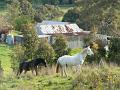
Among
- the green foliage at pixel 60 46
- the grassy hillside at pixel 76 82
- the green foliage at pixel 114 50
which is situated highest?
the grassy hillside at pixel 76 82

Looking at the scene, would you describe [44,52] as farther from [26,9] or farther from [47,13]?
[47,13]

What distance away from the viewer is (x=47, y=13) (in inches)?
3568

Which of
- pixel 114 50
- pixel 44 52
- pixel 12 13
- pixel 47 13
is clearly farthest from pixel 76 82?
pixel 47 13

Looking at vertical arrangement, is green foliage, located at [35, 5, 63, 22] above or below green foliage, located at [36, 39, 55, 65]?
above

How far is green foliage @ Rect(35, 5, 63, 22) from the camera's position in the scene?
8603cm

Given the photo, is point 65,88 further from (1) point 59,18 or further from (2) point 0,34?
(1) point 59,18

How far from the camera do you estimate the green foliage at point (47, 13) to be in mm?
86025

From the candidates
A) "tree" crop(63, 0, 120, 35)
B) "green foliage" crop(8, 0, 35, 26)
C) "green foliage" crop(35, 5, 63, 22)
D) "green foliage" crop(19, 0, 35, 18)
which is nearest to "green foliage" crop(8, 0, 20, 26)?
"green foliage" crop(8, 0, 35, 26)

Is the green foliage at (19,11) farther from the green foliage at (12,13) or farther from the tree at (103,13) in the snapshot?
the tree at (103,13)

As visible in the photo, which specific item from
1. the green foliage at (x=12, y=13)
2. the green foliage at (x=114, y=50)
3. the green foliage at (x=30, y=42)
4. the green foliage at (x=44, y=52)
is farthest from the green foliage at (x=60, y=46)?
the green foliage at (x=12, y=13)

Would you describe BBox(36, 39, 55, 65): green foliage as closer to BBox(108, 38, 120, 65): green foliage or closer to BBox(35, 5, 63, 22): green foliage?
BBox(108, 38, 120, 65): green foliage

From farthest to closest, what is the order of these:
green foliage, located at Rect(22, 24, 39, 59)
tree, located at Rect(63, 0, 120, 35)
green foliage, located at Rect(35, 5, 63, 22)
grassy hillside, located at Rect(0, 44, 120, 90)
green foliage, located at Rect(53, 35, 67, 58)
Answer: green foliage, located at Rect(35, 5, 63, 22)
tree, located at Rect(63, 0, 120, 35)
green foliage, located at Rect(53, 35, 67, 58)
green foliage, located at Rect(22, 24, 39, 59)
grassy hillside, located at Rect(0, 44, 120, 90)

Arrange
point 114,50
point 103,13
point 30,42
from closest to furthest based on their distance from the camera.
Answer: point 114,50 < point 30,42 < point 103,13

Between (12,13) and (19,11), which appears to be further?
(19,11)
